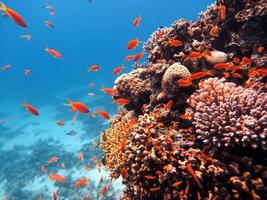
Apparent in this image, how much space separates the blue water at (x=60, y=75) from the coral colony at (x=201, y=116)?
10701 mm

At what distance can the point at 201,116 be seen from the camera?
486cm

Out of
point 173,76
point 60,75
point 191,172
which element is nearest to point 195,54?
point 173,76

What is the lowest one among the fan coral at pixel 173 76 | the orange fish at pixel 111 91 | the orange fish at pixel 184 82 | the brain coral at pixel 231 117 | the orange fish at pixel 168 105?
the brain coral at pixel 231 117

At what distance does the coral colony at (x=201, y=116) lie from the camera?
4.38 metres

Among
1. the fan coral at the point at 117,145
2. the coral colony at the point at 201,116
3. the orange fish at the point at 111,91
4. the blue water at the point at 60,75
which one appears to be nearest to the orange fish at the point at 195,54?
the coral colony at the point at 201,116

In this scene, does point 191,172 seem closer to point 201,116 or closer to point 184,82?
point 201,116

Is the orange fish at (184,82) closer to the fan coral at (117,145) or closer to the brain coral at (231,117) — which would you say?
the brain coral at (231,117)

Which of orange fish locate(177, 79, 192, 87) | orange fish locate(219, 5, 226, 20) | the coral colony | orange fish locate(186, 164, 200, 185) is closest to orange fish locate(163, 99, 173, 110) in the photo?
the coral colony

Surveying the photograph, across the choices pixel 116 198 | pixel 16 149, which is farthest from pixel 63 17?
pixel 116 198

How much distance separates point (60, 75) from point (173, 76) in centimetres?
9459

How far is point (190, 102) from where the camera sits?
5.45 metres

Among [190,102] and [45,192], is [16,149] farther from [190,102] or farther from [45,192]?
[190,102]

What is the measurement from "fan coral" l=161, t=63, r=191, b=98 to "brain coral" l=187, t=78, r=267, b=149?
82 centimetres

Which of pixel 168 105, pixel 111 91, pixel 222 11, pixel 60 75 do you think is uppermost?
pixel 60 75
